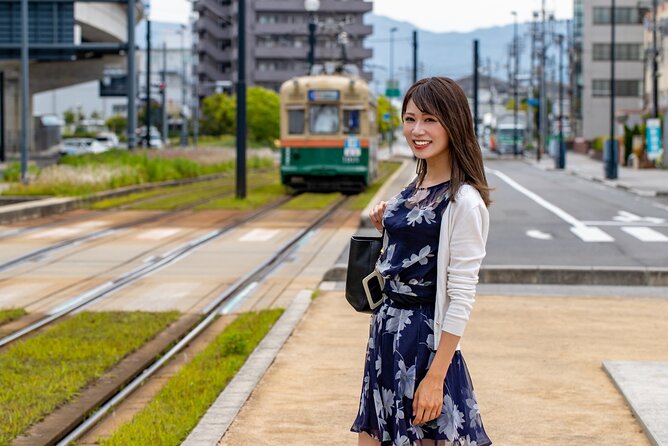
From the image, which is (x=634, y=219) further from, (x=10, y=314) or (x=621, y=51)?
(x=621, y=51)

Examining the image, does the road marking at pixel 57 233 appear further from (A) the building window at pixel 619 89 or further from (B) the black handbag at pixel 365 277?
(A) the building window at pixel 619 89

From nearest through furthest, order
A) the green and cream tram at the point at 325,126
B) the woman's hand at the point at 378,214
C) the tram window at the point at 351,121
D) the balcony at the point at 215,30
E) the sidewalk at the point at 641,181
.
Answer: the woman's hand at the point at 378,214
the green and cream tram at the point at 325,126
the tram window at the point at 351,121
the sidewalk at the point at 641,181
the balcony at the point at 215,30

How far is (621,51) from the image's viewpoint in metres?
98.9

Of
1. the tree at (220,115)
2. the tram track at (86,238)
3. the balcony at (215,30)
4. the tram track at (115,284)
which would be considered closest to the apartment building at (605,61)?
the tree at (220,115)

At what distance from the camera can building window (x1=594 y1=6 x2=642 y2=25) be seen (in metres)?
96.6

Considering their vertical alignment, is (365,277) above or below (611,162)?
above

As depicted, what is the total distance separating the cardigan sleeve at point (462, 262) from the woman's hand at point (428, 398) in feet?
0.61

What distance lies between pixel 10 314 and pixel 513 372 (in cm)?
562

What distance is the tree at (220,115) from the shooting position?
3900 inches

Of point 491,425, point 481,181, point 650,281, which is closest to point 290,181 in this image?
point 650,281

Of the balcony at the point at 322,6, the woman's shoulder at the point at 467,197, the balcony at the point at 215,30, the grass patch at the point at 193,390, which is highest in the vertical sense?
the balcony at the point at 322,6

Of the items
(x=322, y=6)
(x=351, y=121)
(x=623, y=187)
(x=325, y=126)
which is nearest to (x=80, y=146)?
(x=623, y=187)

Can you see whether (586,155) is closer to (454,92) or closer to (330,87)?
(330,87)

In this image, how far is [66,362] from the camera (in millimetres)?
10008
